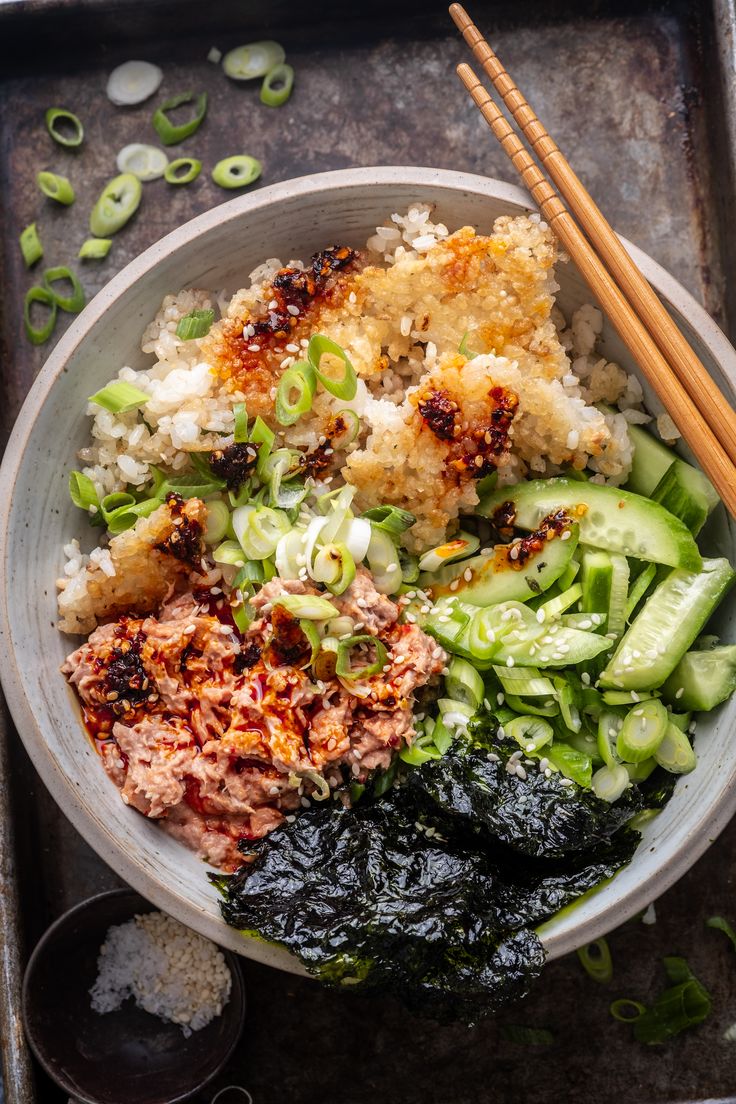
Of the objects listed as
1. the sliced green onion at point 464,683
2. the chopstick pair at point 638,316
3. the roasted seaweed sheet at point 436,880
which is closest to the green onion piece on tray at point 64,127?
the chopstick pair at point 638,316

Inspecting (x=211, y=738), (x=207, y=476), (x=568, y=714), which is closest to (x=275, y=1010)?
(x=211, y=738)

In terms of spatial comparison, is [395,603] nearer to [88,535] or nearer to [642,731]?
[642,731]

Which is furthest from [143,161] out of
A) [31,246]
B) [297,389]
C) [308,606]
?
[308,606]

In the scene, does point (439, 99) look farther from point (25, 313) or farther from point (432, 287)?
point (25, 313)

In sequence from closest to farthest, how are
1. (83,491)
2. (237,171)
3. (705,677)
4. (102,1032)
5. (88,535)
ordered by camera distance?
(705,677)
(83,491)
(88,535)
(102,1032)
(237,171)

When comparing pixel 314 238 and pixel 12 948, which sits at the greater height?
pixel 314 238

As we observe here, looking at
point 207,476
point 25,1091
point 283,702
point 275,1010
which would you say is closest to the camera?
point 283,702

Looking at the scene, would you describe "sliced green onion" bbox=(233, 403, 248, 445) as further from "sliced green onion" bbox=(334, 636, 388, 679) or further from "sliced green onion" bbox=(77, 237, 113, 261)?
"sliced green onion" bbox=(77, 237, 113, 261)

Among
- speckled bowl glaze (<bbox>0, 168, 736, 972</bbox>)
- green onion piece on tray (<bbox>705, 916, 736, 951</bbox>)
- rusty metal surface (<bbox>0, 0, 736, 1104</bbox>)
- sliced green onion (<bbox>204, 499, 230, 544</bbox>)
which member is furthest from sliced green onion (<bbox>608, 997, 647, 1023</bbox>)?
sliced green onion (<bbox>204, 499, 230, 544</bbox>)
